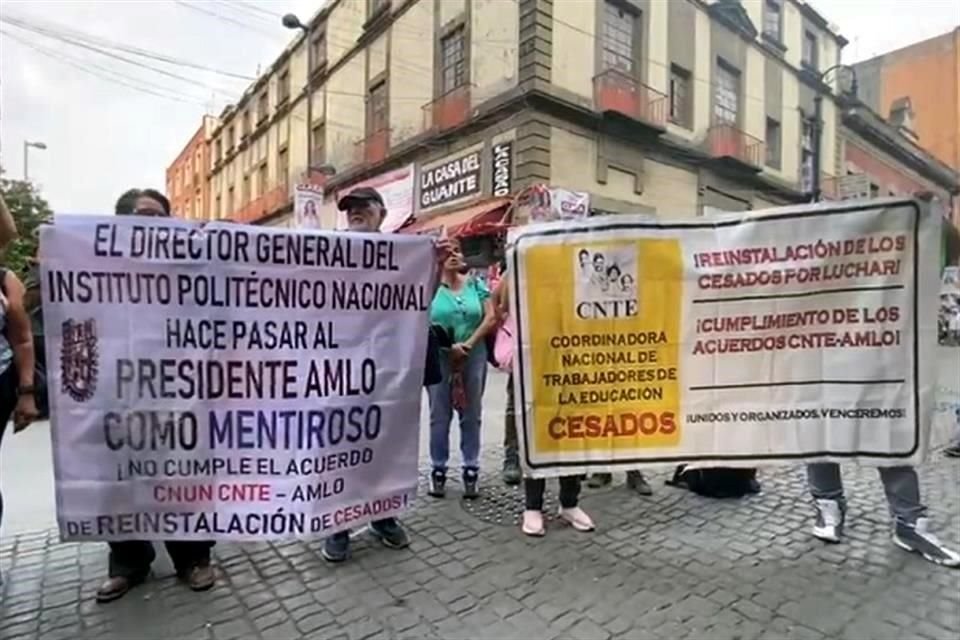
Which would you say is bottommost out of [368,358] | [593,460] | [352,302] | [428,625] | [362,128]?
[428,625]

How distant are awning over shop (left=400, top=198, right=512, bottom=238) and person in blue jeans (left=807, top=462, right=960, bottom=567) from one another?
7.75m

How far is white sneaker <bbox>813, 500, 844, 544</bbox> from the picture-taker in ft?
11.0

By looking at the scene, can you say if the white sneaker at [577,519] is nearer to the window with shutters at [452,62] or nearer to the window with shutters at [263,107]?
the window with shutters at [452,62]

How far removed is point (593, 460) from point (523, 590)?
72 cm

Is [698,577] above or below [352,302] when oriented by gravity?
below

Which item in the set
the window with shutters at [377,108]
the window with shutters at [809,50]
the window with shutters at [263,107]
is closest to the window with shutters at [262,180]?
the window with shutters at [263,107]

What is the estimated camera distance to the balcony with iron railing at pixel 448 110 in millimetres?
14953

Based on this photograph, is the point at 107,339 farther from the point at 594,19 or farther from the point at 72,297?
the point at 594,19

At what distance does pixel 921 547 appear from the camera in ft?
10.3

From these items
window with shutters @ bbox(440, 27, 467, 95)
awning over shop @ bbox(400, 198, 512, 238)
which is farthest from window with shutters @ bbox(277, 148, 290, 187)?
window with shutters @ bbox(440, 27, 467, 95)

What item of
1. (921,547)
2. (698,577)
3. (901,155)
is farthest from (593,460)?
(901,155)

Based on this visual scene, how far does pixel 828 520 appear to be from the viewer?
3.39 meters

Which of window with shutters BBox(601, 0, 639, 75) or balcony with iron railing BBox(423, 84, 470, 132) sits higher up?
window with shutters BBox(601, 0, 639, 75)

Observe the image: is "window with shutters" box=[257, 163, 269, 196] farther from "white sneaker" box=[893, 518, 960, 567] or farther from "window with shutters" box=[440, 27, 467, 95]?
"white sneaker" box=[893, 518, 960, 567]
